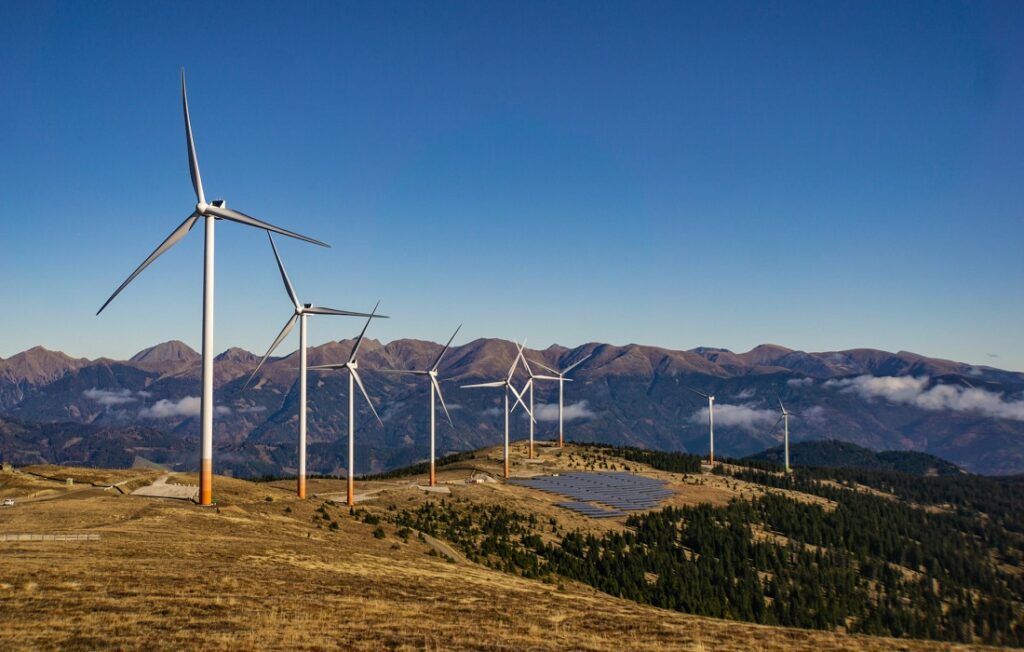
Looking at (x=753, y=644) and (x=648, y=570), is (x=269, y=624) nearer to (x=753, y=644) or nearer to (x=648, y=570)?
(x=753, y=644)

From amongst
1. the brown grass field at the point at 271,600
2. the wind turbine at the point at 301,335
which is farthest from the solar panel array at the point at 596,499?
the brown grass field at the point at 271,600

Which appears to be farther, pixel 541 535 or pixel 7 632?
pixel 541 535

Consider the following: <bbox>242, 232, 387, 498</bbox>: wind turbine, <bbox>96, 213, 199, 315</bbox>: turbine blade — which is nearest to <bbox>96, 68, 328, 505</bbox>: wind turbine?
<bbox>96, 213, 199, 315</bbox>: turbine blade

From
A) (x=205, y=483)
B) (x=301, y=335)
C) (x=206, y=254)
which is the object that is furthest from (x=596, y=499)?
(x=206, y=254)

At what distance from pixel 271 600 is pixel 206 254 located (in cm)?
3915

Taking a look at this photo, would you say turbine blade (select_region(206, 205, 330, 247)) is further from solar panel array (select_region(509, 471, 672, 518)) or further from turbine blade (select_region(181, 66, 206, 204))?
solar panel array (select_region(509, 471, 672, 518))

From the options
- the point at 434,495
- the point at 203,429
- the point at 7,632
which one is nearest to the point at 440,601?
the point at 7,632

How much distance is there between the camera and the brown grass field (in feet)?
127

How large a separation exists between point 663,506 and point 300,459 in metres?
105

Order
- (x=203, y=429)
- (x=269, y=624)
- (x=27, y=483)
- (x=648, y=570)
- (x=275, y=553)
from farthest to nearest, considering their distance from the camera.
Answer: (x=648, y=570)
(x=27, y=483)
(x=203, y=429)
(x=275, y=553)
(x=269, y=624)

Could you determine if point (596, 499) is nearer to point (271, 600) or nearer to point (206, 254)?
point (206, 254)

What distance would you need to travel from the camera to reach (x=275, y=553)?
60906 mm

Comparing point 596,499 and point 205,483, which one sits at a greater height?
point 205,483

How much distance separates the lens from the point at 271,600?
151 feet
